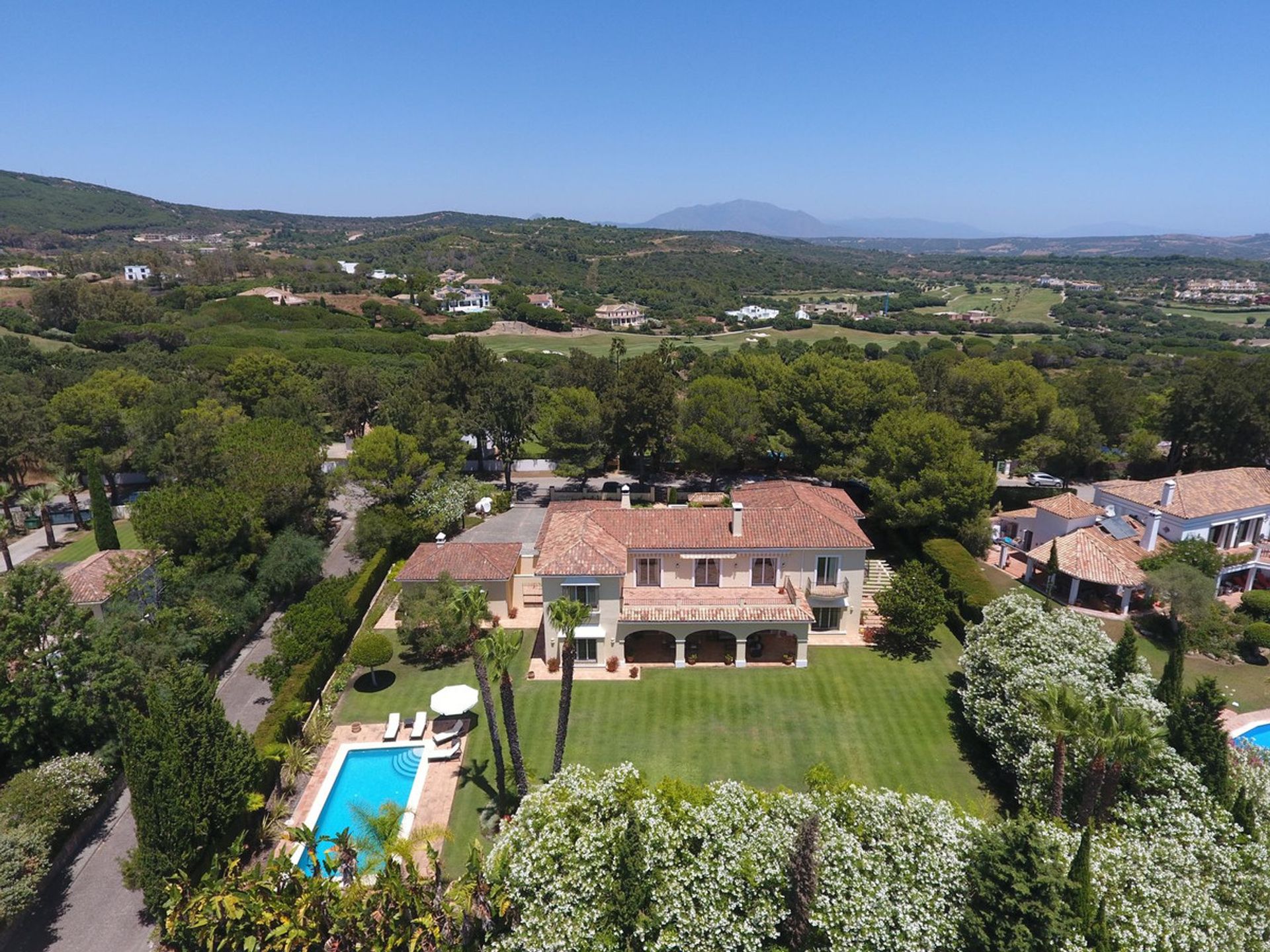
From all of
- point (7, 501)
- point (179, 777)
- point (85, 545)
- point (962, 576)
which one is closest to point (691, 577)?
point (962, 576)

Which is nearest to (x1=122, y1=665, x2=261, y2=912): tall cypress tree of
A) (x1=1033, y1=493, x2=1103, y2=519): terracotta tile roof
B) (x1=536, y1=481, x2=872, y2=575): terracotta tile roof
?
(x1=536, y1=481, x2=872, y2=575): terracotta tile roof

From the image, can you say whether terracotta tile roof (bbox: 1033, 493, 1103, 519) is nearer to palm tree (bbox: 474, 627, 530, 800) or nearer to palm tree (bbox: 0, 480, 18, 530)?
palm tree (bbox: 474, 627, 530, 800)

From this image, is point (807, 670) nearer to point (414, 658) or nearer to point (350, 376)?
point (414, 658)

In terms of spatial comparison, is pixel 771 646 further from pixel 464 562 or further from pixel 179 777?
pixel 179 777

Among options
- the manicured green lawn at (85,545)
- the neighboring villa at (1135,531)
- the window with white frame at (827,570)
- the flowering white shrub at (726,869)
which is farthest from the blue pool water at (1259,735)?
the manicured green lawn at (85,545)

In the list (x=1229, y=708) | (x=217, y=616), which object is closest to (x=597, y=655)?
(x=217, y=616)

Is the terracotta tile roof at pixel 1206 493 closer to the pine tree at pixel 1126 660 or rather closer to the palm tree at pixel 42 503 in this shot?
the pine tree at pixel 1126 660
